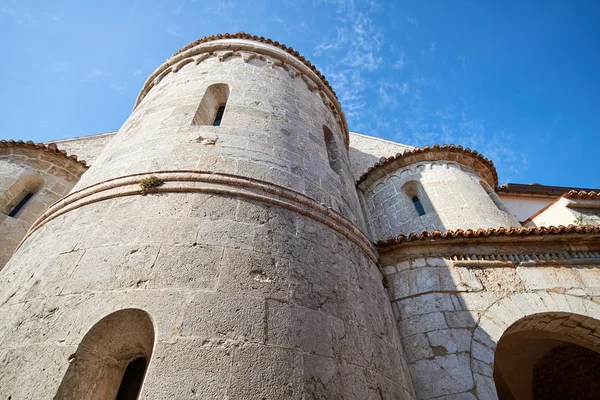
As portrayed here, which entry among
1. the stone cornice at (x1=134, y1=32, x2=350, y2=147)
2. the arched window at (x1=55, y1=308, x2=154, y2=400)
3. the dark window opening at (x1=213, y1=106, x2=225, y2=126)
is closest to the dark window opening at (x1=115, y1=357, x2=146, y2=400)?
the arched window at (x1=55, y1=308, x2=154, y2=400)

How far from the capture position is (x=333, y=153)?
234 inches

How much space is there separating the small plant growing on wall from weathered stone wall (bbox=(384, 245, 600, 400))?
3.41m

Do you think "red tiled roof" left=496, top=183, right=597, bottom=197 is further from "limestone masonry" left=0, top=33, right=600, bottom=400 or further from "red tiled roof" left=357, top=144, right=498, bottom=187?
"limestone masonry" left=0, top=33, right=600, bottom=400

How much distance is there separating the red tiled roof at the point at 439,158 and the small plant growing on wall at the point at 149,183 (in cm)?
653

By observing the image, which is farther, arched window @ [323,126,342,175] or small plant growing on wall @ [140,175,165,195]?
arched window @ [323,126,342,175]

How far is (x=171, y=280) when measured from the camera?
2.46m

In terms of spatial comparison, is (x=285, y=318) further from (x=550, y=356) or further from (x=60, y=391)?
(x=550, y=356)

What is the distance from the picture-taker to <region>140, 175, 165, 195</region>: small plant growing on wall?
3.24m

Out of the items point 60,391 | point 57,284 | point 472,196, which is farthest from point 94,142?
point 472,196

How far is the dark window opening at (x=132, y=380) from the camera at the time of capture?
237 centimetres

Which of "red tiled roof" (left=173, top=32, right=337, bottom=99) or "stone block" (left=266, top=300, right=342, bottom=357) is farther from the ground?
"red tiled roof" (left=173, top=32, right=337, bottom=99)

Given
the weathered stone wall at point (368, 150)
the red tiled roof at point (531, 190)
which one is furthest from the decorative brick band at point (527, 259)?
the red tiled roof at point (531, 190)

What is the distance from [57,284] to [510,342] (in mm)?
7128

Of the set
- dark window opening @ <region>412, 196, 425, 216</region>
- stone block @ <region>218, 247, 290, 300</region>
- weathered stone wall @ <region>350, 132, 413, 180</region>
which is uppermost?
weathered stone wall @ <region>350, 132, 413, 180</region>
